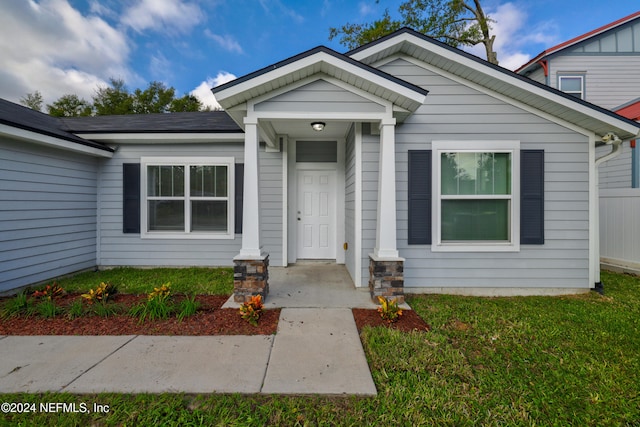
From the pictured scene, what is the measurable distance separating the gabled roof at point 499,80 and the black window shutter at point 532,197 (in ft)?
2.21

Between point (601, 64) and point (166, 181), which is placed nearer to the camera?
point (166, 181)

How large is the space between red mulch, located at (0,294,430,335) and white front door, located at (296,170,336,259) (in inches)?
101

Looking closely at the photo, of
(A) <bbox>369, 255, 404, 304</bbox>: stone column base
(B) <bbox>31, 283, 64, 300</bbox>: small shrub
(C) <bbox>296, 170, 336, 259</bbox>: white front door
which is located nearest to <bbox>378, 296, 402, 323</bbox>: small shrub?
(A) <bbox>369, 255, 404, 304</bbox>: stone column base

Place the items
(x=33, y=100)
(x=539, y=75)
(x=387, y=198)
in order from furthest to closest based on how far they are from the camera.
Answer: (x=33, y=100), (x=539, y=75), (x=387, y=198)

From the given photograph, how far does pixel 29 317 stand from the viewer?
3.24 m

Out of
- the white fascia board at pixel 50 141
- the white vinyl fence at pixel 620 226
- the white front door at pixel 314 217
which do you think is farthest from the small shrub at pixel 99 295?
the white vinyl fence at pixel 620 226

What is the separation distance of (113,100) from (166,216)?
76.8 feet

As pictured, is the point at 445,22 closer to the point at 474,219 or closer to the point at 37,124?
the point at 474,219

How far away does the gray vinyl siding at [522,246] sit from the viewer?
425cm

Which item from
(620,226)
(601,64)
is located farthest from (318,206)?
(601,64)

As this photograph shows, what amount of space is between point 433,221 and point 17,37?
1490cm

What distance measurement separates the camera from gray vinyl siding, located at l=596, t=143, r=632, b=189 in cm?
635

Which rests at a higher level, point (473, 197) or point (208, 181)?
point (208, 181)

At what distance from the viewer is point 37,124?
4848mm
